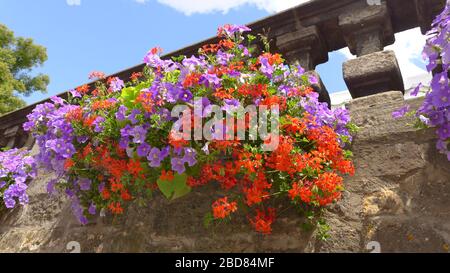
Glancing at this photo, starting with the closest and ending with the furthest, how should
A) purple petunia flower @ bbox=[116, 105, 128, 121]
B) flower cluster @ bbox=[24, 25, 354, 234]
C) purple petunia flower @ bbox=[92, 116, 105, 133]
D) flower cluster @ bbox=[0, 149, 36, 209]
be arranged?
1. flower cluster @ bbox=[24, 25, 354, 234]
2. purple petunia flower @ bbox=[116, 105, 128, 121]
3. purple petunia flower @ bbox=[92, 116, 105, 133]
4. flower cluster @ bbox=[0, 149, 36, 209]

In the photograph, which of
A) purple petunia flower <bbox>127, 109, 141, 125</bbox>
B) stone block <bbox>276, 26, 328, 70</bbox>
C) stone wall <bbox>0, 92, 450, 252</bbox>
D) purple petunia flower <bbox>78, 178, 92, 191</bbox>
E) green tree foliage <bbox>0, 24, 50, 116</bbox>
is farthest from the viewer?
green tree foliage <bbox>0, 24, 50, 116</bbox>

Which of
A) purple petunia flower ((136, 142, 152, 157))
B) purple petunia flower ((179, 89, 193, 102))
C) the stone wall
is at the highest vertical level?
purple petunia flower ((179, 89, 193, 102))

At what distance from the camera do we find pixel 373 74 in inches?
105

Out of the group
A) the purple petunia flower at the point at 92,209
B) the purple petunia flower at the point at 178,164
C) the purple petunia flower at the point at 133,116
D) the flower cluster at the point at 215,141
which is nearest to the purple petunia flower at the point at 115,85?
the flower cluster at the point at 215,141

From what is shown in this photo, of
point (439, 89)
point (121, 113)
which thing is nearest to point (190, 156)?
point (121, 113)

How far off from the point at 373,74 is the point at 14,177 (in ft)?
11.4

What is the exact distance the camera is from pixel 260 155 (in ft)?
7.11

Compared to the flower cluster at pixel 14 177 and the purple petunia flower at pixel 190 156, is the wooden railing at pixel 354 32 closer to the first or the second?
the purple petunia flower at pixel 190 156

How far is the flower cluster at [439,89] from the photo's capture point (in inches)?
75.7

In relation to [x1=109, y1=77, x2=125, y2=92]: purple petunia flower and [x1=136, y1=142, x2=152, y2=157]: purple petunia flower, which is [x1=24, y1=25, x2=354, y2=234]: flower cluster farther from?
[x1=109, y1=77, x2=125, y2=92]: purple petunia flower

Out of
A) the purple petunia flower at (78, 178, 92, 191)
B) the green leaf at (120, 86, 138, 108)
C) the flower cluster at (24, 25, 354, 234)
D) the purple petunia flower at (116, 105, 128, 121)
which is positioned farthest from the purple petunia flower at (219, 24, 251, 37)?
the purple petunia flower at (78, 178, 92, 191)

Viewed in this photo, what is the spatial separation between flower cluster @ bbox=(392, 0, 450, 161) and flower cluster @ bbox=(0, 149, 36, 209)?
11.0 feet

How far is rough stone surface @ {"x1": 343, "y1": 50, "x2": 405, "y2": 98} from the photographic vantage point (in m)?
2.66
